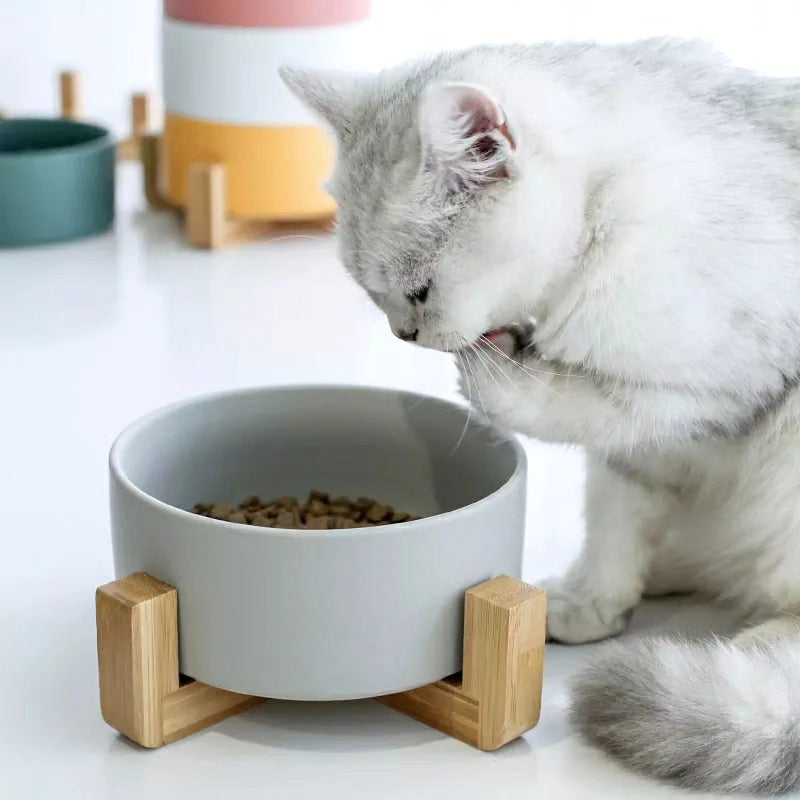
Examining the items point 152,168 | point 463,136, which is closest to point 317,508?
point 463,136

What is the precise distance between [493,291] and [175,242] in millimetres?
1298

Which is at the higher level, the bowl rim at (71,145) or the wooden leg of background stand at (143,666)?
the bowl rim at (71,145)

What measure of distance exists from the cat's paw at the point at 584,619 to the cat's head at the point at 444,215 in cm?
27

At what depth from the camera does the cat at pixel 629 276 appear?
94 cm

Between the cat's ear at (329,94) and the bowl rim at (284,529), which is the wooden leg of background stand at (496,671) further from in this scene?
the cat's ear at (329,94)

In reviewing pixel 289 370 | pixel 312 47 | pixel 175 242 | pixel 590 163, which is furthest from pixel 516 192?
pixel 175 242

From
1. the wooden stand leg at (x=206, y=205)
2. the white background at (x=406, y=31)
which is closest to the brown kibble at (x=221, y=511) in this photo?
the white background at (x=406, y=31)

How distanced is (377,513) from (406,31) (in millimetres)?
1354

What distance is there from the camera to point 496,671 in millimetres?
969

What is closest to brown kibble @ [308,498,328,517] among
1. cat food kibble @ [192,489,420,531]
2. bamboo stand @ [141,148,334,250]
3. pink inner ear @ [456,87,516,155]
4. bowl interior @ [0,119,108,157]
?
cat food kibble @ [192,489,420,531]

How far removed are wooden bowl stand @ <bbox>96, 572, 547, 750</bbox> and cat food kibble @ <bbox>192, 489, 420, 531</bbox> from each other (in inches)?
5.3

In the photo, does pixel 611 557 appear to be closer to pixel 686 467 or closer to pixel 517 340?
pixel 686 467

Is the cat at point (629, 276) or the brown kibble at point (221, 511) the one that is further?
the brown kibble at point (221, 511)

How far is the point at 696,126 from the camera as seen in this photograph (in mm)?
1009
